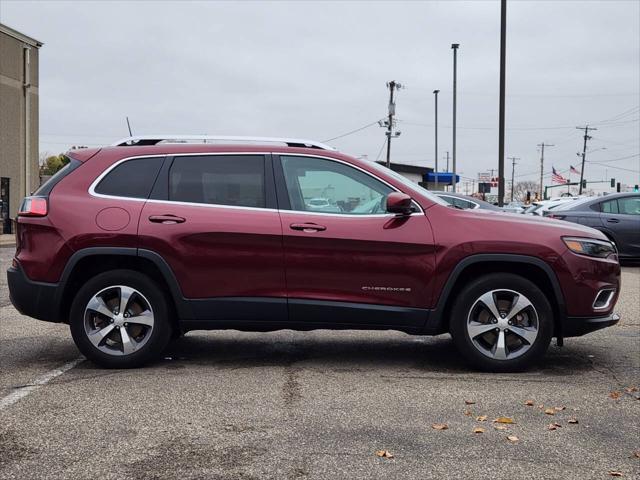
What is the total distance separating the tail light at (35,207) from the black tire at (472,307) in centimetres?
330

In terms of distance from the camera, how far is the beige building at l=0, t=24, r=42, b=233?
116 feet

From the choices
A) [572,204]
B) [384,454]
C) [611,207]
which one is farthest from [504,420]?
[572,204]

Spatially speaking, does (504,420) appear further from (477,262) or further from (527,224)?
(527,224)

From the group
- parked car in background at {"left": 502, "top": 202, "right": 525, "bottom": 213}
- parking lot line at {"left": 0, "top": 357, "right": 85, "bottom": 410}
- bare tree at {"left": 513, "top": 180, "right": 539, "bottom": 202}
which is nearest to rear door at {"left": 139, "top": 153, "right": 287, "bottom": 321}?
parking lot line at {"left": 0, "top": 357, "right": 85, "bottom": 410}

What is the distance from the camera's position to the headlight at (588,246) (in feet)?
20.3

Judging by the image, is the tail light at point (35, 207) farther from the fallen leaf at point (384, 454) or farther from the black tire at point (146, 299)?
the fallen leaf at point (384, 454)

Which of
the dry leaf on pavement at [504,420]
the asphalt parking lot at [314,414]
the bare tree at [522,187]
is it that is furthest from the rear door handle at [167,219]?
the bare tree at [522,187]

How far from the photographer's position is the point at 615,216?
16250 millimetres

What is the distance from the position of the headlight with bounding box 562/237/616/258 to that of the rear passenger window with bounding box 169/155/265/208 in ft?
7.97

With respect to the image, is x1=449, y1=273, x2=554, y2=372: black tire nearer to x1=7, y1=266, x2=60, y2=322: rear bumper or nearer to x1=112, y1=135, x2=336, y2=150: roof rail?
x1=112, y1=135, x2=336, y2=150: roof rail

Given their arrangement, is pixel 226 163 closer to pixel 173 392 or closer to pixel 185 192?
pixel 185 192

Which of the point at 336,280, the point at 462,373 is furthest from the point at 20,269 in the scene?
the point at 462,373

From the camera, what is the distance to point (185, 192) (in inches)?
247

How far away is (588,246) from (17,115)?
115ft
